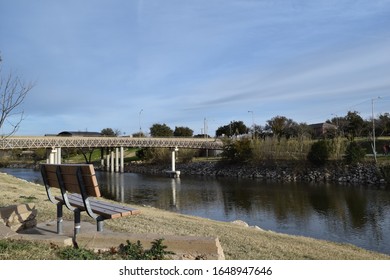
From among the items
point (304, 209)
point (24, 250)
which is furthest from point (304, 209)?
point (24, 250)

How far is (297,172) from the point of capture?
Result: 43.9 m

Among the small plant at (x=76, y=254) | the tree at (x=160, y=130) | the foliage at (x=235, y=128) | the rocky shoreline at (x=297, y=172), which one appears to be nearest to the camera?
the small plant at (x=76, y=254)

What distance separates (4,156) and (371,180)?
92.4 m

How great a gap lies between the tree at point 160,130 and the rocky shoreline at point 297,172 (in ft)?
139

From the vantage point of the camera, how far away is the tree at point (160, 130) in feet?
335

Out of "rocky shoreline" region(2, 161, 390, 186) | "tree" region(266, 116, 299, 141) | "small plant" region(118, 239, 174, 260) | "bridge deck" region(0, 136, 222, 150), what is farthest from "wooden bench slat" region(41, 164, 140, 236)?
"tree" region(266, 116, 299, 141)

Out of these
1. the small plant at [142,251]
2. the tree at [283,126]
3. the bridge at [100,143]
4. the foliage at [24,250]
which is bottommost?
the small plant at [142,251]

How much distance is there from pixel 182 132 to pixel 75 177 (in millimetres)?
99077

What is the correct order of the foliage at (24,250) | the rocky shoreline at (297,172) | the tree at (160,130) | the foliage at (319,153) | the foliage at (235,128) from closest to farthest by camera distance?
the foliage at (24,250) → the rocky shoreline at (297,172) → the foliage at (319,153) → the foliage at (235,128) → the tree at (160,130)

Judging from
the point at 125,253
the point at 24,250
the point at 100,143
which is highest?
the point at 100,143

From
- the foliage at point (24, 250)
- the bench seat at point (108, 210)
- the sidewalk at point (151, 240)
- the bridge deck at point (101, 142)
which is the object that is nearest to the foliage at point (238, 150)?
the bridge deck at point (101, 142)

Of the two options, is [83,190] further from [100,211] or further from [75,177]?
[100,211]

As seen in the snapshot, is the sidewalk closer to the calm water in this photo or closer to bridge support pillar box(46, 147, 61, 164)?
the calm water

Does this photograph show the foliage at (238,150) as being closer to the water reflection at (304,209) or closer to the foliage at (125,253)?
the water reflection at (304,209)
